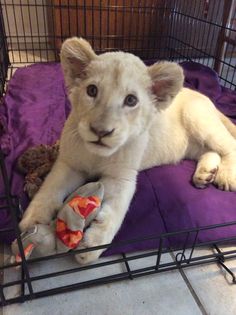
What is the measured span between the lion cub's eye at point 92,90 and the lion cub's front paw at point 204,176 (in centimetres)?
76

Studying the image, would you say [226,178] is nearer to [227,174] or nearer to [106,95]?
[227,174]

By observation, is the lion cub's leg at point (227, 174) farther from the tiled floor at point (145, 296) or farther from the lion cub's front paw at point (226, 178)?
the tiled floor at point (145, 296)

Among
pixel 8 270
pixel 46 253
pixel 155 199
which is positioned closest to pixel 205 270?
pixel 155 199

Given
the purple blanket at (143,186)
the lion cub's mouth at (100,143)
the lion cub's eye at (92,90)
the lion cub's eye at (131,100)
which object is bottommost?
the purple blanket at (143,186)

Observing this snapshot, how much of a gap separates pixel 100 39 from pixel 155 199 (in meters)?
2.57

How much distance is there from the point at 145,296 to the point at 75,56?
959mm

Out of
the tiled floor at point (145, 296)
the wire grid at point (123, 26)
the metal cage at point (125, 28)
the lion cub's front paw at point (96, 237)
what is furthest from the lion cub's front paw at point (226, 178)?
the wire grid at point (123, 26)

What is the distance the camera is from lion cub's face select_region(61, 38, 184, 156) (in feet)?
3.86

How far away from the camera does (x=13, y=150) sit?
1806 millimetres

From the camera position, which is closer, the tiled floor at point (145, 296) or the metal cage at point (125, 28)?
the tiled floor at point (145, 296)

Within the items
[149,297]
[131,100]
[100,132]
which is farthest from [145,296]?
A: [131,100]

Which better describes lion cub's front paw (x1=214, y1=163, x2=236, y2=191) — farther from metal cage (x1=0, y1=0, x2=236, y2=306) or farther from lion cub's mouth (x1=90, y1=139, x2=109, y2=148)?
metal cage (x1=0, y1=0, x2=236, y2=306)

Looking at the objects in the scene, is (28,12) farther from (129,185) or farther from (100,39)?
(129,185)

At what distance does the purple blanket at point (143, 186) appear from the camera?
4.76ft
